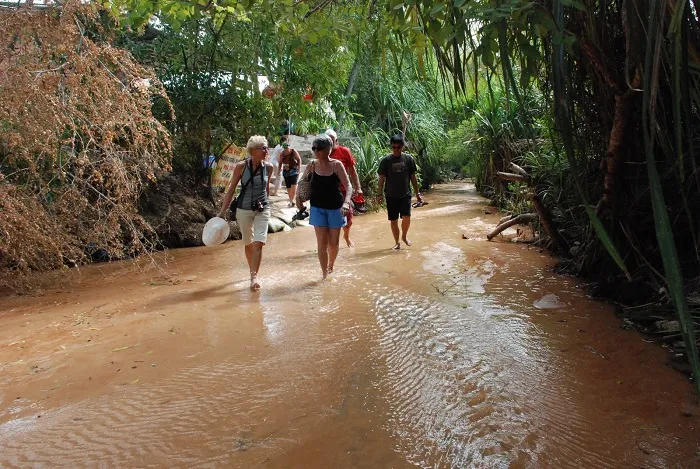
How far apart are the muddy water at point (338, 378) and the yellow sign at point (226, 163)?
4241mm

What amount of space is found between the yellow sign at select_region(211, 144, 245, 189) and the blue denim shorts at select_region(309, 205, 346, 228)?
4.34m

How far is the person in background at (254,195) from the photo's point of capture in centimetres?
547

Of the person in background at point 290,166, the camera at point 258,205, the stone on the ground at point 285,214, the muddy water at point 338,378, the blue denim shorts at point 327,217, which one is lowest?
the muddy water at point 338,378

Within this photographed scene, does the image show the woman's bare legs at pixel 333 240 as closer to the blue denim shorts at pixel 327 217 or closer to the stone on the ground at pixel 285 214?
the blue denim shorts at pixel 327 217

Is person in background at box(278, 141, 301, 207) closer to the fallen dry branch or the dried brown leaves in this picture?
the fallen dry branch

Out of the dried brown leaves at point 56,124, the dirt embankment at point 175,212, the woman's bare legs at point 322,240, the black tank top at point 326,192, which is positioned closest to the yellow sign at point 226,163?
the dirt embankment at point 175,212

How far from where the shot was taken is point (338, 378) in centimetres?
325

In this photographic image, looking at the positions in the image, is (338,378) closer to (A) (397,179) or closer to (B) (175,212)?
(A) (397,179)

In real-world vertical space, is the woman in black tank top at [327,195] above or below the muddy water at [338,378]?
above

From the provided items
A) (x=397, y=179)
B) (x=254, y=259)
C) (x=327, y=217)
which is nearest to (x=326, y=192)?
(x=327, y=217)

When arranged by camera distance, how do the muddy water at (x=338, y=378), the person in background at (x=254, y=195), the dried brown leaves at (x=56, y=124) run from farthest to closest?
the person in background at (x=254, y=195) → the dried brown leaves at (x=56, y=124) → the muddy water at (x=338, y=378)

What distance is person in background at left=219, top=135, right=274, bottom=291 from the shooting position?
5.47 metres

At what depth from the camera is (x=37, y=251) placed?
555 centimetres

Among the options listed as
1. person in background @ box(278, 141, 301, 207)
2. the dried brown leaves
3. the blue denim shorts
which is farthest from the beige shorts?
person in background @ box(278, 141, 301, 207)
